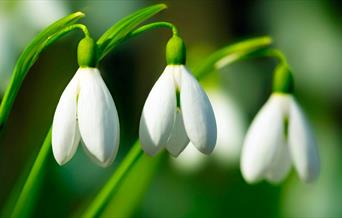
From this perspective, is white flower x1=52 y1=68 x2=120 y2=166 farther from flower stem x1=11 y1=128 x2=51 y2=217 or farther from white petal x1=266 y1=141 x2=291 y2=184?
white petal x1=266 y1=141 x2=291 y2=184

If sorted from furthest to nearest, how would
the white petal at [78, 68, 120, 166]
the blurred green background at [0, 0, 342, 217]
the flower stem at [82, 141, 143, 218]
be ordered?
the blurred green background at [0, 0, 342, 217]
the flower stem at [82, 141, 143, 218]
the white petal at [78, 68, 120, 166]

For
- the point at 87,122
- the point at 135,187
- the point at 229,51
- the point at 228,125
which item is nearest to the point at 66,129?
the point at 87,122

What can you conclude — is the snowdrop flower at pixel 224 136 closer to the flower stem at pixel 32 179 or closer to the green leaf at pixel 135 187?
the green leaf at pixel 135 187

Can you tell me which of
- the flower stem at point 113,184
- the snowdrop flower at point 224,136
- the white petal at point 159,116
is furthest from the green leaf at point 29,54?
the snowdrop flower at point 224,136

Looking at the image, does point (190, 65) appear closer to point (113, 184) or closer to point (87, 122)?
point (113, 184)

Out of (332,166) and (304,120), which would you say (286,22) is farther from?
(304,120)

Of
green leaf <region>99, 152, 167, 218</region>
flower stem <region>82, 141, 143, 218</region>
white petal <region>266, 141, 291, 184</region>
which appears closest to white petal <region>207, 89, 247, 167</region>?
green leaf <region>99, 152, 167, 218</region>

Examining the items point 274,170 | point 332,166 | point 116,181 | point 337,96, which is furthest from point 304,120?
point 337,96

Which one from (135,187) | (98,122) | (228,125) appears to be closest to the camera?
(98,122)
